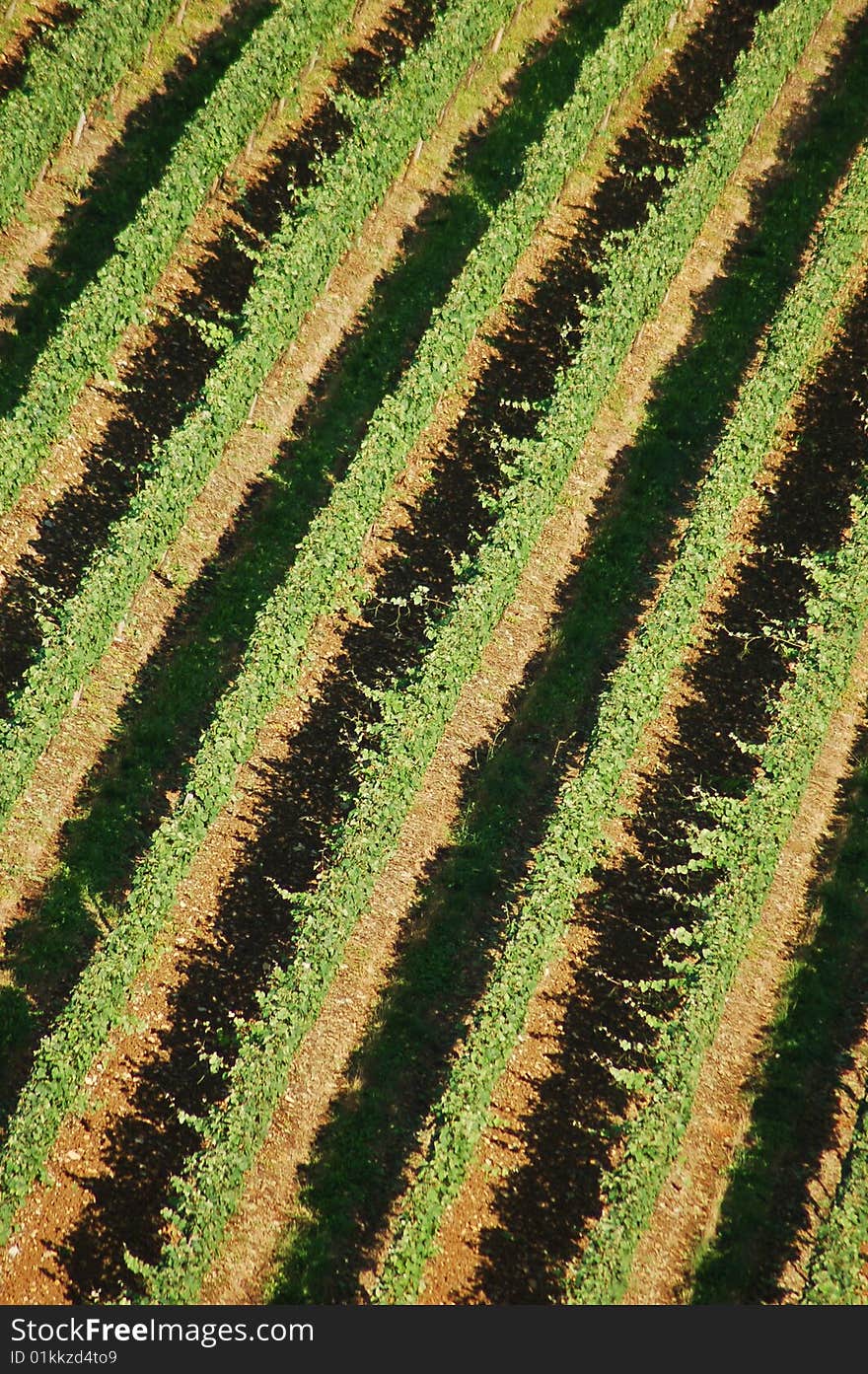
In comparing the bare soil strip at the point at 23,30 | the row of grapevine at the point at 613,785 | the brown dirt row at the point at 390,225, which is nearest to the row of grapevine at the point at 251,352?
the brown dirt row at the point at 390,225

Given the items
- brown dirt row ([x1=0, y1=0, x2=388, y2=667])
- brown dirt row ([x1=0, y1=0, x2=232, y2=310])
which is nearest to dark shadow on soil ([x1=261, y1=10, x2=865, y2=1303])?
brown dirt row ([x1=0, y1=0, x2=388, y2=667])

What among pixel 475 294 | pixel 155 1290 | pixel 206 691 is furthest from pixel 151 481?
pixel 155 1290

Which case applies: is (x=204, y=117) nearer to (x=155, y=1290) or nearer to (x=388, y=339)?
(x=388, y=339)

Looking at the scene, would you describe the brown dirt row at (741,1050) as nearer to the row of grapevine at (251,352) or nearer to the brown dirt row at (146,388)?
the row of grapevine at (251,352)

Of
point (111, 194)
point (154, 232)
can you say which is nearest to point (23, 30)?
point (111, 194)

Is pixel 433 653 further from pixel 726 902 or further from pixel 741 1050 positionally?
pixel 741 1050
